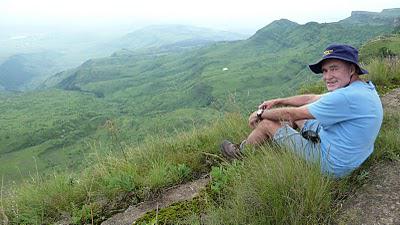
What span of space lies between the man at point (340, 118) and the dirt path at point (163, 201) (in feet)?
3.78

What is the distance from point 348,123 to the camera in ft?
12.4

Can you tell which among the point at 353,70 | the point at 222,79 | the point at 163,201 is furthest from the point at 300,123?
the point at 222,79

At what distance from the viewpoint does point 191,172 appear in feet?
16.6

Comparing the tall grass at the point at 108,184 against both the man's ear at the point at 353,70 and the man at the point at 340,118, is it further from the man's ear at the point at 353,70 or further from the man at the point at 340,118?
the man's ear at the point at 353,70

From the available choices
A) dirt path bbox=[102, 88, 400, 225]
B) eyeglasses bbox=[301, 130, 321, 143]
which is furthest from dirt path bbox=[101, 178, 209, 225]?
eyeglasses bbox=[301, 130, 321, 143]

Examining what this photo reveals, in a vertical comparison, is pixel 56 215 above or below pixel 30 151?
above

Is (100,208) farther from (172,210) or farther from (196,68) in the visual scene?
(196,68)

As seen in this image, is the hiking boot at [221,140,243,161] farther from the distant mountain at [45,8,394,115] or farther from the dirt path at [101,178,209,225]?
the distant mountain at [45,8,394,115]

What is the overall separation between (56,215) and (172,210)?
57.5 inches

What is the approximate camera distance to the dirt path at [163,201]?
412cm

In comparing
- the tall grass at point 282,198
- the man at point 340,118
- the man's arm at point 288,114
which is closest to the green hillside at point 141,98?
the man's arm at point 288,114

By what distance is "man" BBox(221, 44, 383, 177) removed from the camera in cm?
373

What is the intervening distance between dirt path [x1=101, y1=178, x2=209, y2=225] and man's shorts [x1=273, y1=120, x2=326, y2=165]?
3.57 feet

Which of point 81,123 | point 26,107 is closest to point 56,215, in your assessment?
point 81,123
